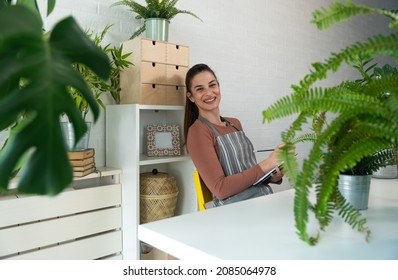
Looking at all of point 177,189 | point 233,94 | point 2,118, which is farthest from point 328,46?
point 2,118

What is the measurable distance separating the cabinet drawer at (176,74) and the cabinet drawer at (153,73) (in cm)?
3

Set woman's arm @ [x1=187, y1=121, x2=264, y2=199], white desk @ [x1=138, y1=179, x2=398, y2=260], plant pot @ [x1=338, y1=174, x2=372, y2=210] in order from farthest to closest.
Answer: woman's arm @ [x1=187, y1=121, x2=264, y2=199]
plant pot @ [x1=338, y1=174, x2=372, y2=210]
white desk @ [x1=138, y1=179, x2=398, y2=260]

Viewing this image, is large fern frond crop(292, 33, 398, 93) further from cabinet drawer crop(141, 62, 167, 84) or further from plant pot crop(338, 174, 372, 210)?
cabinet drawer crop(141, 62, 167, 84)

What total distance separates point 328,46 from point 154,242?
417cm

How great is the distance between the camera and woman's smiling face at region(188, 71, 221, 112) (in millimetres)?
2037

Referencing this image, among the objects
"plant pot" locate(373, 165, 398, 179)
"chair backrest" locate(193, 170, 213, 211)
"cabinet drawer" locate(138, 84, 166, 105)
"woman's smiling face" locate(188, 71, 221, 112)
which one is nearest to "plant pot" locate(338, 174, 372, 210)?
"plant pot" locate(373, 165, 398, 179)

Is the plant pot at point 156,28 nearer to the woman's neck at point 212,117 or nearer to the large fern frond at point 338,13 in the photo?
the woman's neck at point 212,117

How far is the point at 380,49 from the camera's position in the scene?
55 centimetres

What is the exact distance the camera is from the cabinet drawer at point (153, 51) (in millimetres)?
2117

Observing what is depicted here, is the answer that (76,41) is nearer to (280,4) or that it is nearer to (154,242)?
(154,242)

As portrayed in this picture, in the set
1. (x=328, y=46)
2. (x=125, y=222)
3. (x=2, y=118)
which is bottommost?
(x=125, y=222)

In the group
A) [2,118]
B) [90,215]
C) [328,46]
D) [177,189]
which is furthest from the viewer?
[328,46]

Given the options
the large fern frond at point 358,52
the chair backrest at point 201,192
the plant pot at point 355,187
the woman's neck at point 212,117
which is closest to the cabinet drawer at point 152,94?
the woman's neck at point 212,117

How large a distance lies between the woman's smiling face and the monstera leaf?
1.61m
